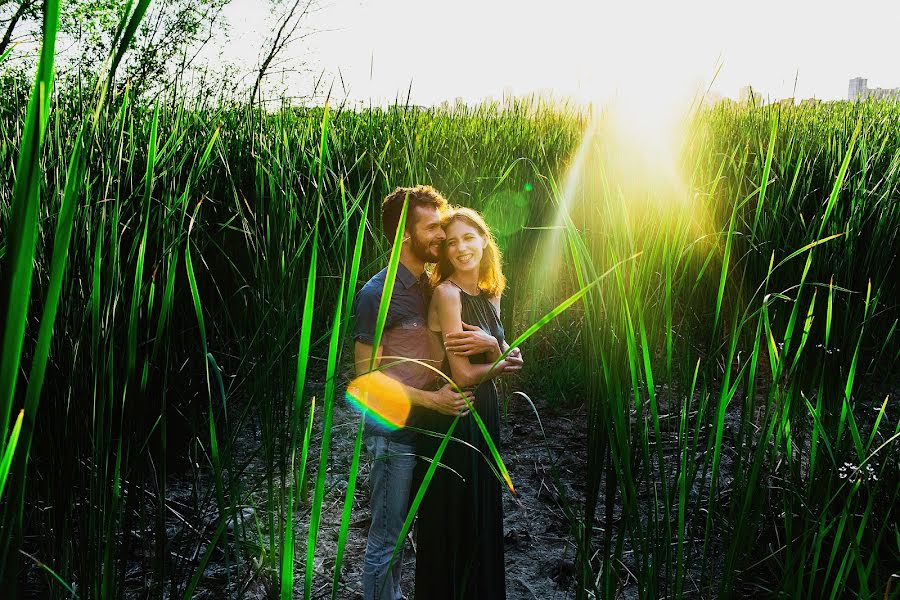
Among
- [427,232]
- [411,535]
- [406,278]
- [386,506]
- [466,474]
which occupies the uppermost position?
[427,232]

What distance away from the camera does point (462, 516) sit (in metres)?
1.54

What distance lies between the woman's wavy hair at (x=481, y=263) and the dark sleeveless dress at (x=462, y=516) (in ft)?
0.12

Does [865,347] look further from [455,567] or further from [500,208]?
[455,567]

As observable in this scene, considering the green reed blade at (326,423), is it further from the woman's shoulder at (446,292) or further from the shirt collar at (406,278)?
the shirt collar at (406,278)

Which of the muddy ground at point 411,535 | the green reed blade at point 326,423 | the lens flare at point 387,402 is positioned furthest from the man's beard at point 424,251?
the green reed blade at point 326,423

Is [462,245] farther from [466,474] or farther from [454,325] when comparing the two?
[466,474]

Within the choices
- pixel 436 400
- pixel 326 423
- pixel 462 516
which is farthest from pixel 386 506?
pixel 326 423

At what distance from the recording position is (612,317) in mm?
1216

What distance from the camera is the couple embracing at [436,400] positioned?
1.45m

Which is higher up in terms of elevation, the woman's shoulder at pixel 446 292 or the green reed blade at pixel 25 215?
the green reed blade at pixel 25 215

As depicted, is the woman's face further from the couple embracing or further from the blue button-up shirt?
the blue button-up shirt

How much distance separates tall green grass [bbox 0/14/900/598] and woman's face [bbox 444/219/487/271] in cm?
18

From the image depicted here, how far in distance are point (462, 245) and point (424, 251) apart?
0.11 meters

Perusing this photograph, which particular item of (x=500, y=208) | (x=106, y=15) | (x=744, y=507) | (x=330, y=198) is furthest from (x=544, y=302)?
(x=106, y=15)
